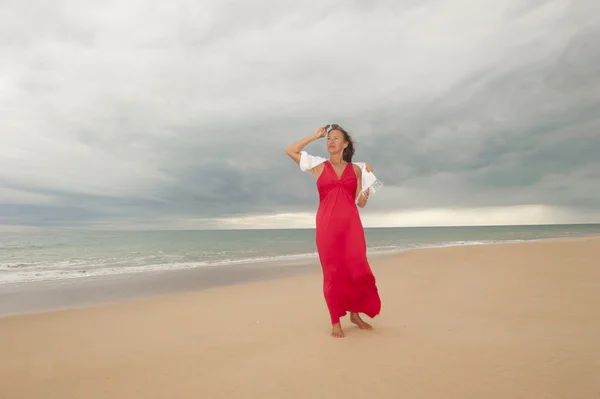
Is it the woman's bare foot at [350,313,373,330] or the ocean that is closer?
the woman's bare foot at [350,313,373,330]

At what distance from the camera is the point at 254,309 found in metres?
6.53

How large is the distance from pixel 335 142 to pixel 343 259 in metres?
1.44

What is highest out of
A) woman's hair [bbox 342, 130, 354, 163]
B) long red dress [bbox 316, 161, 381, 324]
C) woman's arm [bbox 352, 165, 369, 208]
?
woman's hair [bbox 342, 130, 354, 163]

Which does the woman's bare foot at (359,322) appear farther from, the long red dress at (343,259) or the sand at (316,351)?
the long red dress at (343,259)

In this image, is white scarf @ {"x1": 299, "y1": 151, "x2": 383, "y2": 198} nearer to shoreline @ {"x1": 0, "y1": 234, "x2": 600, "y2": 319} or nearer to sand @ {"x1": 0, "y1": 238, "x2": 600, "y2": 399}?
sand @ {"x1": 0, "y1": 238, "x2": 600, "y2": 399}

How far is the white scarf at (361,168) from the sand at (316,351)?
5.81ft

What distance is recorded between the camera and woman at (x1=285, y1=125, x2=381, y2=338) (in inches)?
166

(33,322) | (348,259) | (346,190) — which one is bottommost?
(33,322)

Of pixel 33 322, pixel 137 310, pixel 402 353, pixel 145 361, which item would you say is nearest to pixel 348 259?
pixel 402 353

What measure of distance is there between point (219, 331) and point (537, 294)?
220 inches

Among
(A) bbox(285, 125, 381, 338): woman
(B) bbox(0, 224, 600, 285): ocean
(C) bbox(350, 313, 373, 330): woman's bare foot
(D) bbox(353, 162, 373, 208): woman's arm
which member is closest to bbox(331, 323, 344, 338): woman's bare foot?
(A) bbox(285, 125, 381, 338): woman

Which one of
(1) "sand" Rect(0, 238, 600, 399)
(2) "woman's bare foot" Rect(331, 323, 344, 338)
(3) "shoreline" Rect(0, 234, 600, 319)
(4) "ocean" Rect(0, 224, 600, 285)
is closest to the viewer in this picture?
(1) "sand" Rect(0, 238, 600, 399)

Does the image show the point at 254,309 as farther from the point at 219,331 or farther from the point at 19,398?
the point at 19,398

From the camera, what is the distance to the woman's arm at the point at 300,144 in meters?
4.43
